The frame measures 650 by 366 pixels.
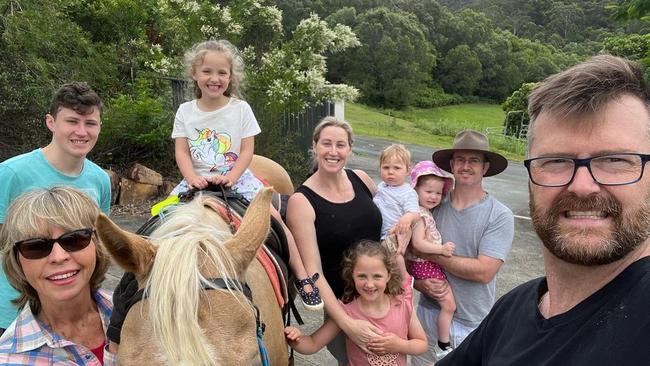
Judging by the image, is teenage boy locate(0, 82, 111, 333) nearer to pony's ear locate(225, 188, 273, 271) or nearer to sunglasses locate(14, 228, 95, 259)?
sunglasses locate(14, 228, 95, 259)

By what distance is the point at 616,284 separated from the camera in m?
1.21

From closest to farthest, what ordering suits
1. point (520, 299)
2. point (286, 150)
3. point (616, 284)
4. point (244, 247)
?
1. point (616, 284)
2. point (520, 299)
3. point (244, 247)
4. point (286, 150)

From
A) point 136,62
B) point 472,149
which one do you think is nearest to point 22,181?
point 472,149

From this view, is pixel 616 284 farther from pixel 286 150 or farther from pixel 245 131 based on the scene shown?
pixel 286 150

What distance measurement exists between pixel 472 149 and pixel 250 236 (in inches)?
63.0

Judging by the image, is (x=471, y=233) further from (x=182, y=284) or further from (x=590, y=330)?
(x=182, y=284)

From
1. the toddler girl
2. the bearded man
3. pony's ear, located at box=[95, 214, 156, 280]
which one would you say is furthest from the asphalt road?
the bearded man

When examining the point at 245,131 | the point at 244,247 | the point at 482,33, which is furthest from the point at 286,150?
the point at 482,33

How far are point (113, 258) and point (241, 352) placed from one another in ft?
1.98

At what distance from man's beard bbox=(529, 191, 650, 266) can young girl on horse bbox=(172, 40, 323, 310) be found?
2330 mm

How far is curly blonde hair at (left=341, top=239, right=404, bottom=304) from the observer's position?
279 centimetres

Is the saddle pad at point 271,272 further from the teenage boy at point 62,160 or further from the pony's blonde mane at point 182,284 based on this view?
the teenage boy at point 62,160

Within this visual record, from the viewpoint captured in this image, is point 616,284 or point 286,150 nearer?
point 616,284

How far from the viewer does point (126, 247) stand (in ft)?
5.68
